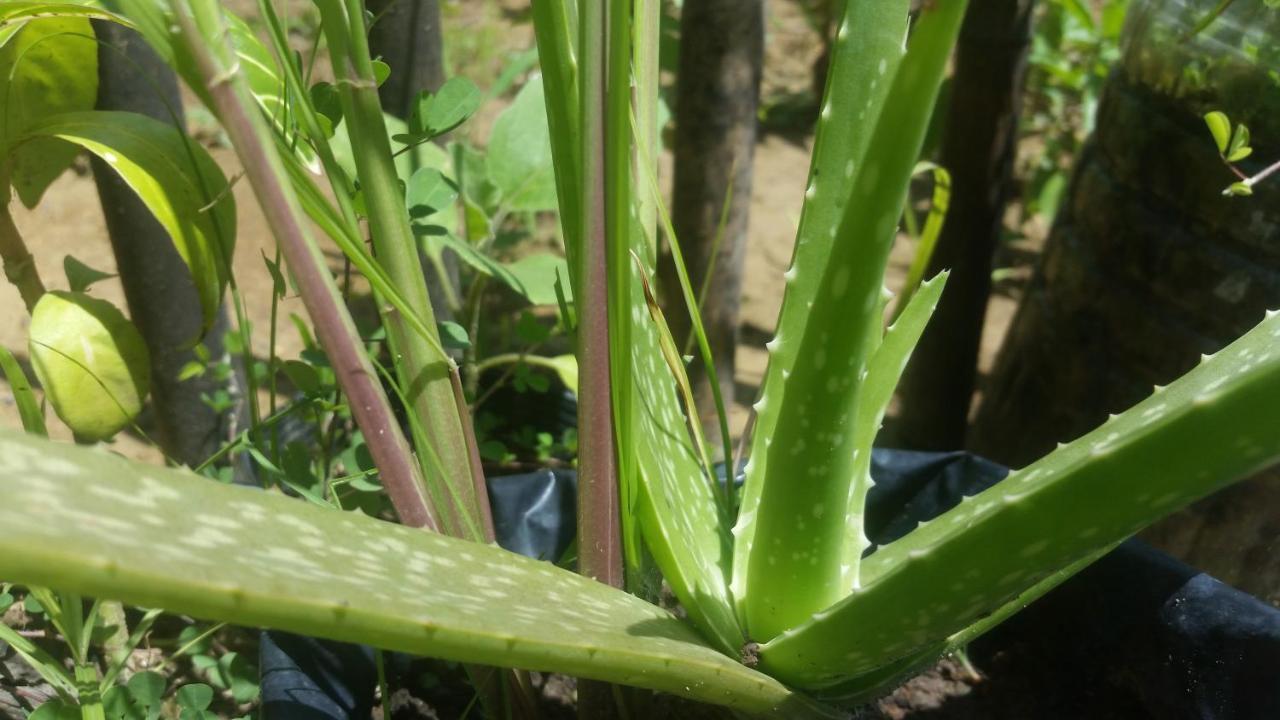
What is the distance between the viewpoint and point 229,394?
38.1 inches

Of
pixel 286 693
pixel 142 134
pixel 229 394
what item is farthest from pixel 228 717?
pixel 142 134

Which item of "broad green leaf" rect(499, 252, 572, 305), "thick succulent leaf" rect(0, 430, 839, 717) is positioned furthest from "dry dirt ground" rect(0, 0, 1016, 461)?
"thick succulent leaf" rect(0, 430, 839, 717)

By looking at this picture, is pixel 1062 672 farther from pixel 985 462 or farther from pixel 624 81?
pixel 624 81

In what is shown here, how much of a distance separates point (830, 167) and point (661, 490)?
218 millimetres

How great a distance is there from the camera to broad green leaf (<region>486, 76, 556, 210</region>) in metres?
0.99

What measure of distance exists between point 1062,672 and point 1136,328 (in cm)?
42

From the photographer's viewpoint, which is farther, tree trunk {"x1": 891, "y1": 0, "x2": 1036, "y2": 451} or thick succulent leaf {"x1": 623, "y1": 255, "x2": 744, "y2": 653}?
tree trunk {"x1": 891, "y1": 0, "x2": 1036, "y2": 451}

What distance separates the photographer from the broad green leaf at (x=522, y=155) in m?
0.99

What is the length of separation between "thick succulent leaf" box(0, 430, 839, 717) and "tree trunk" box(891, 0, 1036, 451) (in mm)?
710

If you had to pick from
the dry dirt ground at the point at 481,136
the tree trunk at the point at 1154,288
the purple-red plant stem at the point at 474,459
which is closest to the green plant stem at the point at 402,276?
the purple-red plant stem at the point at 474,459

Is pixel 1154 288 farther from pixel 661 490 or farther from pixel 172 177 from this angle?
pixel 172 177

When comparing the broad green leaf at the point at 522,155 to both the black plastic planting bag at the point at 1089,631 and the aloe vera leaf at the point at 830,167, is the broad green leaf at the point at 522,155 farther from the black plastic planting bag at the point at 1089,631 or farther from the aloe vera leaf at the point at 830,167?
the aloe vera leaf at the point at 830,167

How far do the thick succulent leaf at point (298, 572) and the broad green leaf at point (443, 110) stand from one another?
0.94 ft

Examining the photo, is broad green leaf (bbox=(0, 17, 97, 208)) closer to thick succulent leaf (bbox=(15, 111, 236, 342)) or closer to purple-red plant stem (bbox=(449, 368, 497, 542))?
thick succulent leaf (bbox=(15, 111, 236, 342))
